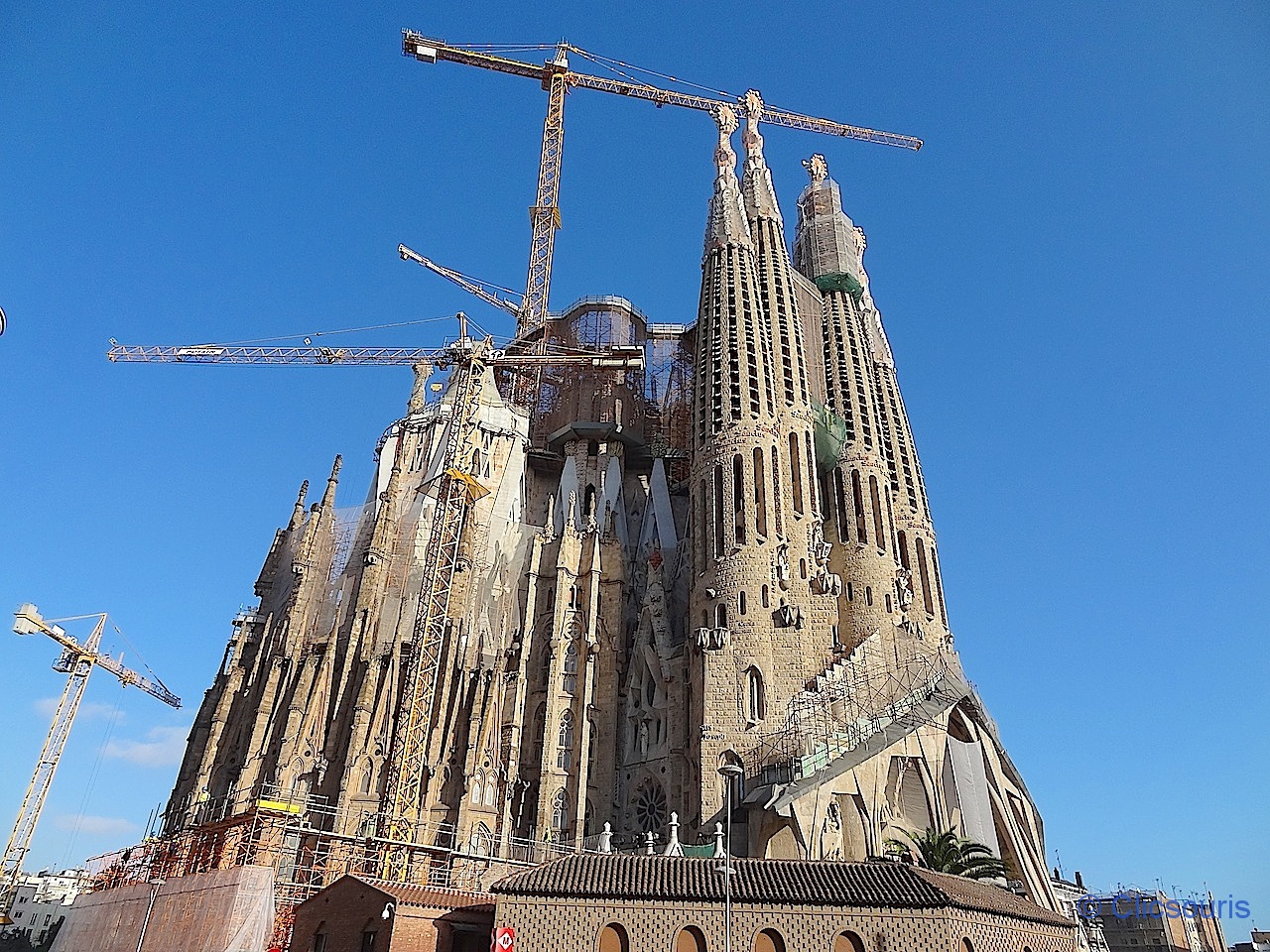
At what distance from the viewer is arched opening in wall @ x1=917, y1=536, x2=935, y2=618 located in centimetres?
5810

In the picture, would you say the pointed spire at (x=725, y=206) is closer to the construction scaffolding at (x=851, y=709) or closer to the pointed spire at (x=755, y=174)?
the pointed spire at (x=755, y=174)

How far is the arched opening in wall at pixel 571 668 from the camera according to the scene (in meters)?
53.5

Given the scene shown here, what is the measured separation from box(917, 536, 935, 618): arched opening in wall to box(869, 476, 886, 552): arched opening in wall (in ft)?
10.4

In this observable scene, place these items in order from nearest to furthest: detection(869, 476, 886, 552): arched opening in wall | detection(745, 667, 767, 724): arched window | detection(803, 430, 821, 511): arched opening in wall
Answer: detection(745, 667, 767, 724): arched window → detection(803, 430, 821, 511): arched opening in wall → detection(869, 476, 886, 552): arched opening in wall

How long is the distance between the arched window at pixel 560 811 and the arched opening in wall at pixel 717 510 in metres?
16.1

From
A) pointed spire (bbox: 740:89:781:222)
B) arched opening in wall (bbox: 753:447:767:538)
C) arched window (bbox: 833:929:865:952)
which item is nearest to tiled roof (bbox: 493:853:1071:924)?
arched window (bbox: 833:929:865:952)

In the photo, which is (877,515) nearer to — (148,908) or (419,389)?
(419,389)

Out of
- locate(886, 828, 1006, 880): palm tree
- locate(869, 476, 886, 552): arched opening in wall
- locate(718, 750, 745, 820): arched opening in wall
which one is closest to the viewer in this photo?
locate(886, 828, 1006, 880): palm tree

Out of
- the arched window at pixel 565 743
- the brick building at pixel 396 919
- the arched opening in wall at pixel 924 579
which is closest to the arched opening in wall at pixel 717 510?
the arched window at pixel 565 743

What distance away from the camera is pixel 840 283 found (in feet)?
239

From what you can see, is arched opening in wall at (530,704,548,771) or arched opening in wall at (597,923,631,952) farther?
arched opening in wall at (530,704,548,771)

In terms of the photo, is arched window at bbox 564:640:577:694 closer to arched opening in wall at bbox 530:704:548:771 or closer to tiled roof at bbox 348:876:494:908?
arched opening in wall at bbox 530:704:548:771

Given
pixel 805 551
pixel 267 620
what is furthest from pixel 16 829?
pixel 805 551

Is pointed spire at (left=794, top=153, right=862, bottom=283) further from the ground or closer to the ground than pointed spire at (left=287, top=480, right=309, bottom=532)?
further from the ground
